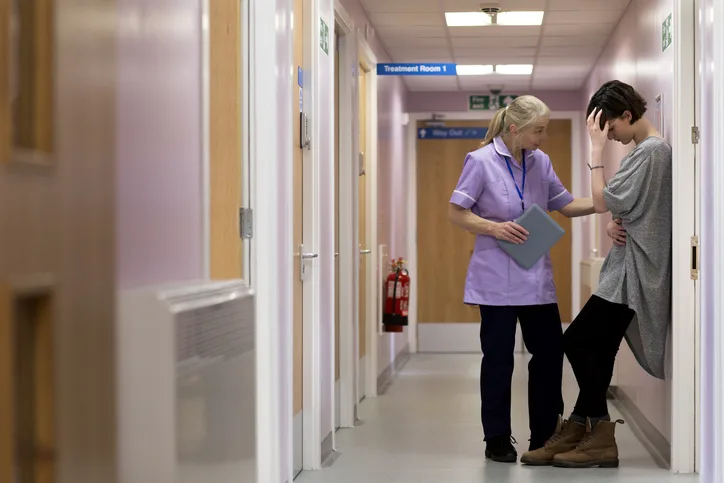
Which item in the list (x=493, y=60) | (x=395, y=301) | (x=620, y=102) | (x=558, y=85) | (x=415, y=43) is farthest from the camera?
(x=558, y=85)

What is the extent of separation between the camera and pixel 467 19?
22.0 ft

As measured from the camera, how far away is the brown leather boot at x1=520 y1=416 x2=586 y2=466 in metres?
4.31

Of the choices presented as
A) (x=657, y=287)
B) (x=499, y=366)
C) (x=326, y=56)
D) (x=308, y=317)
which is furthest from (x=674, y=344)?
(x=326, y=56)

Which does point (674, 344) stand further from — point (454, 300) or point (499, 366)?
point (454, 300)

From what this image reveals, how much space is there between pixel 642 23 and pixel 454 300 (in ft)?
15.7

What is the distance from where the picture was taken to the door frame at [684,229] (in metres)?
3.98

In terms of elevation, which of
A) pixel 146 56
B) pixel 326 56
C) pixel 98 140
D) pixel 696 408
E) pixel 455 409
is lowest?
pixel 455 409

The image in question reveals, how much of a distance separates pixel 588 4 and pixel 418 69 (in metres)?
1.12

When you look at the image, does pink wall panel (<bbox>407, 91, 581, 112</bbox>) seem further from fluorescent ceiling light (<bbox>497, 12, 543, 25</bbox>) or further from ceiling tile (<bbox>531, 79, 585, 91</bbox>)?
fluorescent ceiling light (<bbox>497, 12, 543, 25</bbox>)

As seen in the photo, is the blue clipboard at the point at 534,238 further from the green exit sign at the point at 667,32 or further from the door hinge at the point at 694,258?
the green exit sign at the point at 667,32

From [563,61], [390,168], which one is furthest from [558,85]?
[390,168]

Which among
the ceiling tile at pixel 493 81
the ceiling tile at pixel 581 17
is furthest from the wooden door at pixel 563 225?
the ceiling tile at pixel 581 17

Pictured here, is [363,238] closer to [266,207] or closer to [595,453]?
[595,453]

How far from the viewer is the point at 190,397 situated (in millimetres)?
1556
